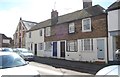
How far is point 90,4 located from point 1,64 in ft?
72.3

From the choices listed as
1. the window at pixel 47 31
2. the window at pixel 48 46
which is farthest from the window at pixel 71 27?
the window at pixel 47 31

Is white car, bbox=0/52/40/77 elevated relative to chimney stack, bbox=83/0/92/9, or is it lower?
lower

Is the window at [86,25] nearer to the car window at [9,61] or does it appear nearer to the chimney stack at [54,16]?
the chimney stack at [54,16]

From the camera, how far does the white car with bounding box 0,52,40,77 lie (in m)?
7.02

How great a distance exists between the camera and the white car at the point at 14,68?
277 inches

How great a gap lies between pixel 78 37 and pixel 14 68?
17773 millimetres

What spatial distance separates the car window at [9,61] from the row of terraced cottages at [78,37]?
13540 millimetres

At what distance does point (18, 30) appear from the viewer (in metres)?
49.3

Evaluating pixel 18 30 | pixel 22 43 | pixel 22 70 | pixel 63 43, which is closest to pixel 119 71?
pixel 22 70

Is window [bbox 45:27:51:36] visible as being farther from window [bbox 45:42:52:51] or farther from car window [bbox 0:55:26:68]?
car window [bbox 0:55:26:68]

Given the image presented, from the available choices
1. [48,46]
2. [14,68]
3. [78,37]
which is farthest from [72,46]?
[14,68]

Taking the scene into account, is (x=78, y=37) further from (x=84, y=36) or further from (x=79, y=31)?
(x=84, y=36)

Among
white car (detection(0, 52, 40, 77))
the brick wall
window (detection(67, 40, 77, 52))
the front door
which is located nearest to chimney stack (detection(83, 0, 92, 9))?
the brick wall

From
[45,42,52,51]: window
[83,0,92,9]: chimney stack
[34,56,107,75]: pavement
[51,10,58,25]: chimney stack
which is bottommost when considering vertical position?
[34,56,107,75]: pavement
